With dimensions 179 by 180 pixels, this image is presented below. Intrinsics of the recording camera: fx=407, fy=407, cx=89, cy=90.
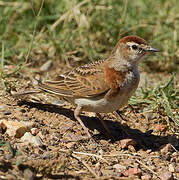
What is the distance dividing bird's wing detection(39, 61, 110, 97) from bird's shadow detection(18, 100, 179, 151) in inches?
13.1

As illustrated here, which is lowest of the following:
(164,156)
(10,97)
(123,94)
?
(164,156)

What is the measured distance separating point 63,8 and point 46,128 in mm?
3459

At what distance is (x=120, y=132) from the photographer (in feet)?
19.1

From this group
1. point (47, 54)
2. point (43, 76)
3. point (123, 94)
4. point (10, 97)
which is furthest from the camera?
point (47, 54)

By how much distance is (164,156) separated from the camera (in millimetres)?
5273

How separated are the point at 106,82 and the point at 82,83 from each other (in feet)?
1.42

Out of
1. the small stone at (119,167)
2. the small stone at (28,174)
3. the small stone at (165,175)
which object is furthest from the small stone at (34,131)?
the small stone at (165,175)

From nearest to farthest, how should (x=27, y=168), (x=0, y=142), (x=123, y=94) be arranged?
(x=27, y=168)
(x=0, y=142)
(x=123, y=94)

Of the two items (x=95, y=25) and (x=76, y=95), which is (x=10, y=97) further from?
(x=95, y=25)

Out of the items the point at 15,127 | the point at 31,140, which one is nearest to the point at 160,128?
the point at 31,140

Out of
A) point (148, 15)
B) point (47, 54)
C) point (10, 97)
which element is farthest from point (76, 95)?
point (148, 15)

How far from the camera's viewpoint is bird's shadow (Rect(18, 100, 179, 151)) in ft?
18.4

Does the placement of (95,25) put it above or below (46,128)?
above

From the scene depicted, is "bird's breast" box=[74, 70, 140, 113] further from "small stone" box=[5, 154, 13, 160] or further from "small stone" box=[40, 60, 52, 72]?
"small stone" box=[40, 60, 52, 72]
